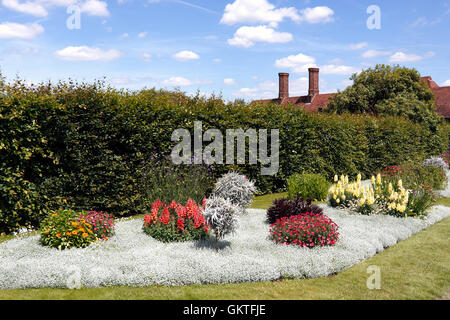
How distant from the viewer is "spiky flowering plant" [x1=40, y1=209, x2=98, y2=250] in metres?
6.78

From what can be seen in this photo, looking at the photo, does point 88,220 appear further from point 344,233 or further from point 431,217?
point 431,217

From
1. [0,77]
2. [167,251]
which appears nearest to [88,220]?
[167,251]

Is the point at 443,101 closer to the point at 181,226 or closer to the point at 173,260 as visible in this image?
the point at 181,226

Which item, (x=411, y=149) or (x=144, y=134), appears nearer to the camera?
(x=144, y=134)

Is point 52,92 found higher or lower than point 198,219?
higher

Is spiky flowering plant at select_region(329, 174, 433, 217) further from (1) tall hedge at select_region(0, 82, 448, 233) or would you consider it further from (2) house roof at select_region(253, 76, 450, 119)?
(2) house roof at select_region(253, 76, 450, 119)

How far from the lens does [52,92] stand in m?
8.98

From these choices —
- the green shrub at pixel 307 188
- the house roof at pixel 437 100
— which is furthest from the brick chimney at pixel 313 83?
the green shrub at pixel 307 188

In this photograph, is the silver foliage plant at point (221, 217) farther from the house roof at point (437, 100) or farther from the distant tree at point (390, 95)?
the house roof at point (437, 100)

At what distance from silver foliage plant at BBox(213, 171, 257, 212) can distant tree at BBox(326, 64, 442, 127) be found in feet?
73.6

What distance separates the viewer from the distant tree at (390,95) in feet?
96.3

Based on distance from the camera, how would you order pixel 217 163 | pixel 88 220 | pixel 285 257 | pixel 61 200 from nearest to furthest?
pixel 285 257 → pixel 88 220 → pixel 61 200 → pixel 217 163

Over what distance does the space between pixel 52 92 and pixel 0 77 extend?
50.9 inches

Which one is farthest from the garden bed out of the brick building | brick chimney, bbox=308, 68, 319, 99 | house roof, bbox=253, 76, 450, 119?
brick chimney, bbox=308, 68, 319, 99
